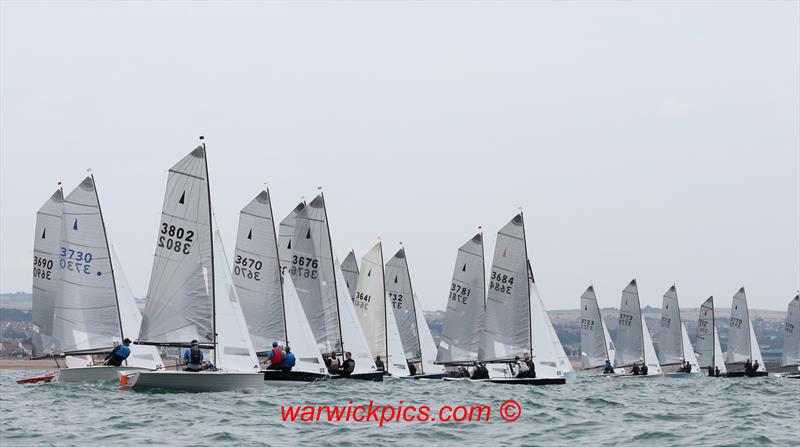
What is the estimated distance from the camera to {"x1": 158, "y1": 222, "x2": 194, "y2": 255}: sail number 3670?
32469 mm

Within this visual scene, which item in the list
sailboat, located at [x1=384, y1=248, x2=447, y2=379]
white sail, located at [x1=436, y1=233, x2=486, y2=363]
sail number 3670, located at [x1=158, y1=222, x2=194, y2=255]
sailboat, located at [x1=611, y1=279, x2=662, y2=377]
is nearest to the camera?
sail number 3670, located at [x1=158, y1=222, x2=194, y2=255]

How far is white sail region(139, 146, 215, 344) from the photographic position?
32.2m

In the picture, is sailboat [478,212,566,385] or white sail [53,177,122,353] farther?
sailboat [478,212,566,385]

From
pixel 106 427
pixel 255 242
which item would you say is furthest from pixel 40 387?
pixel 106 427

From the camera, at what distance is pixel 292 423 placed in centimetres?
2319

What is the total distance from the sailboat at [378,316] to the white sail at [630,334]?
85.3ft

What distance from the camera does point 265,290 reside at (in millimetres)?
41906

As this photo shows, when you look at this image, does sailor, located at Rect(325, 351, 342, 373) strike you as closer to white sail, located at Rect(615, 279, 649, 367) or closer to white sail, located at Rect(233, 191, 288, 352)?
white sail, located at Rect(233, 191, 288, 352)

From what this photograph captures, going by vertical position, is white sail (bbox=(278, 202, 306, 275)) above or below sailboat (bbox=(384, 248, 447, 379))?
above

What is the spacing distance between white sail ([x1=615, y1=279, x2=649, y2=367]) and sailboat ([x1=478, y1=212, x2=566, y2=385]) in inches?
1244

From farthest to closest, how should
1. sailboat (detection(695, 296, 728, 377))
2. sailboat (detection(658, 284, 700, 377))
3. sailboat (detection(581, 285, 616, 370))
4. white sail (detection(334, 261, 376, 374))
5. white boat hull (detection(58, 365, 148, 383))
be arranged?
sailboat (detection(695, 296, 728, 377))
sailboat (detection(658, 284, 700, 377))
sailboat (detection(581, 285, 616, 370))
white sail (detection(334, 261, 376, 374))
white boat hull (detection(58, 365, 148, 383))

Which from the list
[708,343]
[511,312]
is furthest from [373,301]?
[708,343]

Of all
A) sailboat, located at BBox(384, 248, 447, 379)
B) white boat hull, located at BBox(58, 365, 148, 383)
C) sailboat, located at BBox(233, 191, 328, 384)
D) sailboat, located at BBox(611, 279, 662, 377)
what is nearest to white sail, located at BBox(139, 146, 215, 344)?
white boat hull, located at BBox(58, 365, 148, 383)

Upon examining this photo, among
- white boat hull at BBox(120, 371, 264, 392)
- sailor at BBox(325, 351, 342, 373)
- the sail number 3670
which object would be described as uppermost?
the sail number 3670
